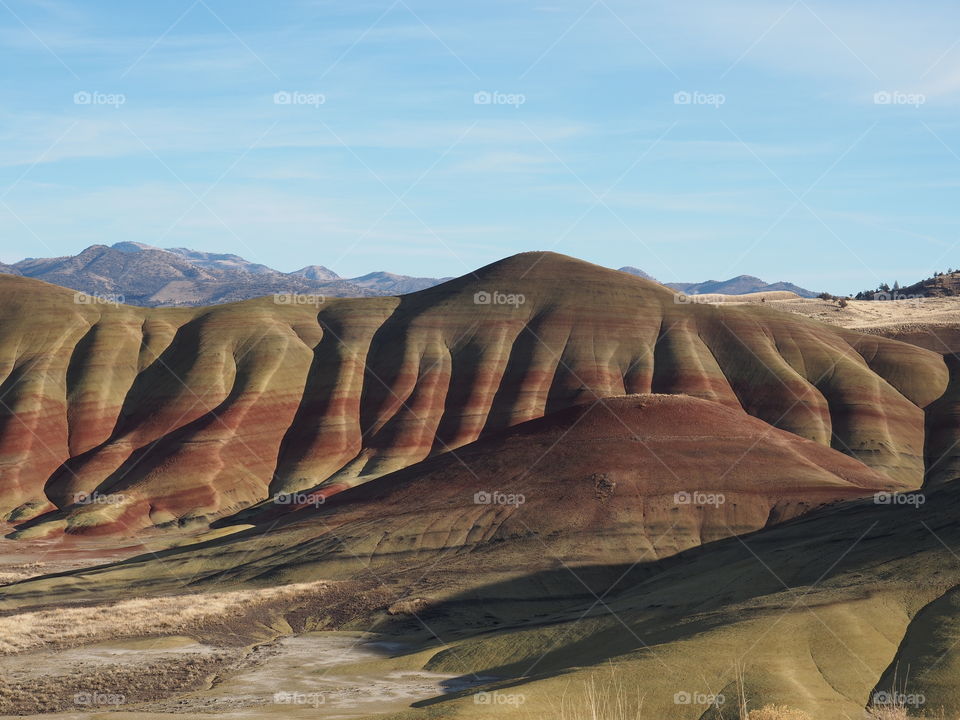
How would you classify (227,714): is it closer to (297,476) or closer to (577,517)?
(577,517)

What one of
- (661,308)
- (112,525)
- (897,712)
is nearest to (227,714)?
(897,712)

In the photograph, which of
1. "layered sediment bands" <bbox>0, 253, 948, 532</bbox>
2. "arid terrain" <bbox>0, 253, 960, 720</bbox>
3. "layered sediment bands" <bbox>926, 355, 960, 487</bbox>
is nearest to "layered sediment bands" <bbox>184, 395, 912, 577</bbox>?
"arid terrain" <bbox>0, 253, 960, 720</bbox>

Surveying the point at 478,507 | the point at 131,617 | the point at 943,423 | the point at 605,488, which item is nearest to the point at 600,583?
the point at 605,488

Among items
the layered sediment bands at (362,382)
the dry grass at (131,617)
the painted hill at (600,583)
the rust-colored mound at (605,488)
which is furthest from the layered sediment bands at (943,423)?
the dry grass at (131,617)

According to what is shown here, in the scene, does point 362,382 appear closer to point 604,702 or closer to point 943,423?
point 943,423

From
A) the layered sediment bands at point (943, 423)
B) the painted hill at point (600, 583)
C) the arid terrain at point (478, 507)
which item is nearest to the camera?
the painted hill at point (600, 583)

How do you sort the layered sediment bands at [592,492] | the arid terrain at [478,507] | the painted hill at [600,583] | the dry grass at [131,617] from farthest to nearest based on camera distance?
the layered sediment bands at [592,492] < the dry grass at [131,617] < the arid terrain at [478,507] < the painted hill at [600,583]

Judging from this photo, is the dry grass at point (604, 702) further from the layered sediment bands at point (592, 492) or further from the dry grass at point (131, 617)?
the dry grass at point (131, 617)
